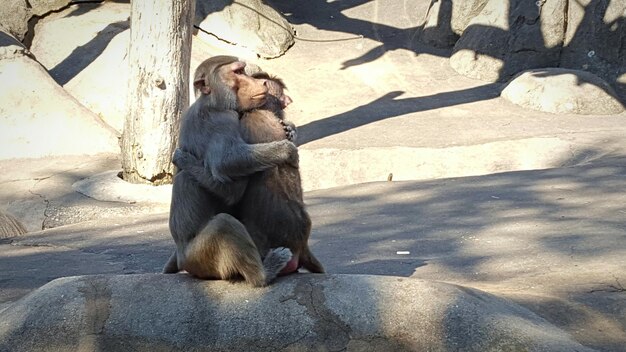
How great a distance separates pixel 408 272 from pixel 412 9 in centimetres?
1280

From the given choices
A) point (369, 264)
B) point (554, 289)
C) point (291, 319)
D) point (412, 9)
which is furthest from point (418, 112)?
→ point (291, 319)

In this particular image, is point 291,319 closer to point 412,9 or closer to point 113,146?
point 113,146

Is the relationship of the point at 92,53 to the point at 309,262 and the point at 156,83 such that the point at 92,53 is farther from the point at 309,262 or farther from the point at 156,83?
the point at 309,262

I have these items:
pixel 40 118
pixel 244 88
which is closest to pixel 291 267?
pixel 244 88

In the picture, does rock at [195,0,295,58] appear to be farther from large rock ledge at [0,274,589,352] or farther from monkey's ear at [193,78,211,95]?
large rock ledge at [0,274,589,352]

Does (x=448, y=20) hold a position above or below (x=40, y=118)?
above

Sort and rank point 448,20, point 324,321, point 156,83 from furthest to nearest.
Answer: point 448,20 → point 156,83 → point 324,321

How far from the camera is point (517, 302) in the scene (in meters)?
4.44

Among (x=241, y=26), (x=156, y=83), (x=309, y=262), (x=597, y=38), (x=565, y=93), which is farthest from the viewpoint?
(x=241, y=26)

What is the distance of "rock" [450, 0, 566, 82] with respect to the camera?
15008 millimetres

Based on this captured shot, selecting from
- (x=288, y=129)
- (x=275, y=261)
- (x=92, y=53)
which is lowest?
(x=92, y=53)

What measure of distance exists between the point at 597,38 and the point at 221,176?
11.9 m

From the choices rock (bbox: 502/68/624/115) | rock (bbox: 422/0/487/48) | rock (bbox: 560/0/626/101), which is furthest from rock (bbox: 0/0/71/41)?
rock (bbox: 560/0/626/101)

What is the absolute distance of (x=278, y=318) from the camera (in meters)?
4.05
